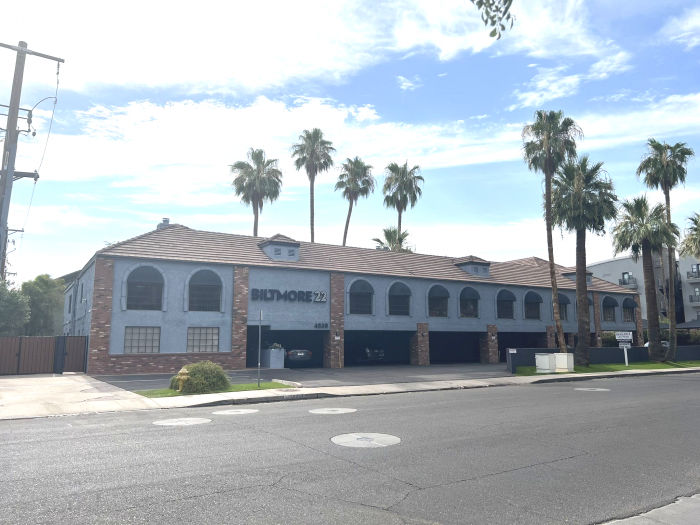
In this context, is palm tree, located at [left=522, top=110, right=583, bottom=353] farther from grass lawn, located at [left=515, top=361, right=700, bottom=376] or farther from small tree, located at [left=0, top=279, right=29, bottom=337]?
small tree, located at [left=0, top=279, right=29, bottom=337]

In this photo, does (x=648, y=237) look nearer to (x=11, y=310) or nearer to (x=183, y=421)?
(x=183, y=421)

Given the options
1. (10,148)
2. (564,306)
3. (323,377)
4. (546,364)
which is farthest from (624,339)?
(10,148)

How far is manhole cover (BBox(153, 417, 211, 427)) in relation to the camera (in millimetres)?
11500

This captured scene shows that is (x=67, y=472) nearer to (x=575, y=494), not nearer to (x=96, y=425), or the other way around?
(x=96, y=425)

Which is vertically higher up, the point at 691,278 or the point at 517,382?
the point at 691,278

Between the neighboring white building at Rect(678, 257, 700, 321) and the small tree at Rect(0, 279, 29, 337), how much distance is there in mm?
70044

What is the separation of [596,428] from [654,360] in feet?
101

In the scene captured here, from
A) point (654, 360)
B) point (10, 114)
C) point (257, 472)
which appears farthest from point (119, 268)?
point (654, 360)

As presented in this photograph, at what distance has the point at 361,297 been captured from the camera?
33812 mm

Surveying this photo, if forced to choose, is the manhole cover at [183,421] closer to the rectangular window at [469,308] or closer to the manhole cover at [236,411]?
the manhole cover at [236,411]

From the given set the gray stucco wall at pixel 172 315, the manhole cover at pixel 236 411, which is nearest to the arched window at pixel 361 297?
the gray stucco wall at pixel 172 315

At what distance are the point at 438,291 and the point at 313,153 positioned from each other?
19.1 meters

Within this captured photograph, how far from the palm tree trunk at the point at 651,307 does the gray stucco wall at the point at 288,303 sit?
71.4 feet

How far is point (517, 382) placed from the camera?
24.5 meters
